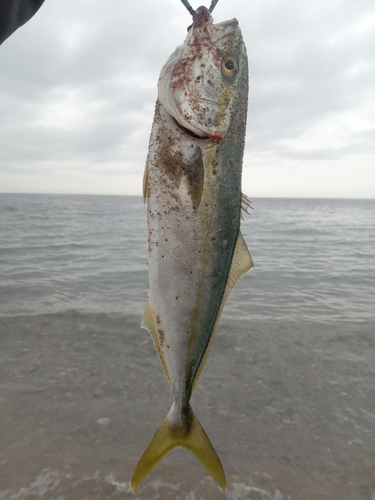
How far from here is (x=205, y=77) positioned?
88.7 inches

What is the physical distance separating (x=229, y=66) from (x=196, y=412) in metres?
3.57

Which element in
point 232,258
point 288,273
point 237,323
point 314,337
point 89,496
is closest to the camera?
point 232,258

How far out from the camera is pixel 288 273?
1209 centimetres

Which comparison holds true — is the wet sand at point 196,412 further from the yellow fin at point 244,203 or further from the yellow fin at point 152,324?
the yellow fin at point 244,203

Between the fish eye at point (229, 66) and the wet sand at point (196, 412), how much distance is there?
10.4ft

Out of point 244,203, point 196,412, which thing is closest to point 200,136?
point 244,203

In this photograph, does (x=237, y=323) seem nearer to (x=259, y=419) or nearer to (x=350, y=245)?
(x=259, y=419)

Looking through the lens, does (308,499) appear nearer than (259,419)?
Yes

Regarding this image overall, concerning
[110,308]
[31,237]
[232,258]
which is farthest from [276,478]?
[31,237]

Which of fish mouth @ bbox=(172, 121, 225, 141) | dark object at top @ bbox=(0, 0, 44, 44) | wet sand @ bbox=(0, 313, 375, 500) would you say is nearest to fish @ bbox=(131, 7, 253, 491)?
fish mouth @ bbox=(172, 121, 225, 141)

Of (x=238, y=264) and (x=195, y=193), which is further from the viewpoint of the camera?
(x=238, y=264)

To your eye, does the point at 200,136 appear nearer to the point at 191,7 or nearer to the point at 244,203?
the point at 244,203

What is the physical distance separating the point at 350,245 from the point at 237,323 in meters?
14.8

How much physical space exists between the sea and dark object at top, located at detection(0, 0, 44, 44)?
3.31 metres
